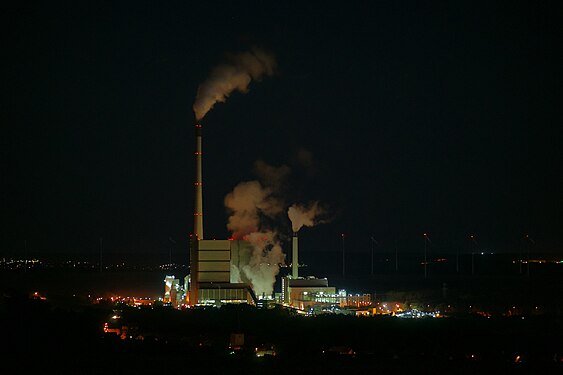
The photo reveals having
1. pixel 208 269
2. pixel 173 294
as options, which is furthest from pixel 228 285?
pixel 173 294

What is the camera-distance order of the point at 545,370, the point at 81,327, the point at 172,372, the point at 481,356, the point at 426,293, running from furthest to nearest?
the point at 426,293 → the point at 81,327 → the point at 481,356 → the point at 545,370 → the point at 172,372

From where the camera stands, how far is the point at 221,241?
122 ft

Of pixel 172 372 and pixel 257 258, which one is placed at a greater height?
pixel 257 258

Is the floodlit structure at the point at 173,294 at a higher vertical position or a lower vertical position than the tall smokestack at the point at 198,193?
lower

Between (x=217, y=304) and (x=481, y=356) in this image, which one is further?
(x=217, y=304)

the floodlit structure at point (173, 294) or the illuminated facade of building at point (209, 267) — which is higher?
the illuminated facade of building at point (209, 267)

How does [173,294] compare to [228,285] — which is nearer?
[228,285]

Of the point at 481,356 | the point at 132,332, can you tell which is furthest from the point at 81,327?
the point at 481,356

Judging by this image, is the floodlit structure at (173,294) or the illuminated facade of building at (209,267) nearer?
the illuminated facade of building at (209,267)

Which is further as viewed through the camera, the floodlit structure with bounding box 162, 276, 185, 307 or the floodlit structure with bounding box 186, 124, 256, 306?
the floodlit structure with bounding box 162, 276, 185, 307

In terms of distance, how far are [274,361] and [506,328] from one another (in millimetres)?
13189

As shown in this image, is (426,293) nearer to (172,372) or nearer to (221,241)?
(221,241)

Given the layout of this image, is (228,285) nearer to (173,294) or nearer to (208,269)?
(208,269)

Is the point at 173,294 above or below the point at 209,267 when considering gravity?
below
